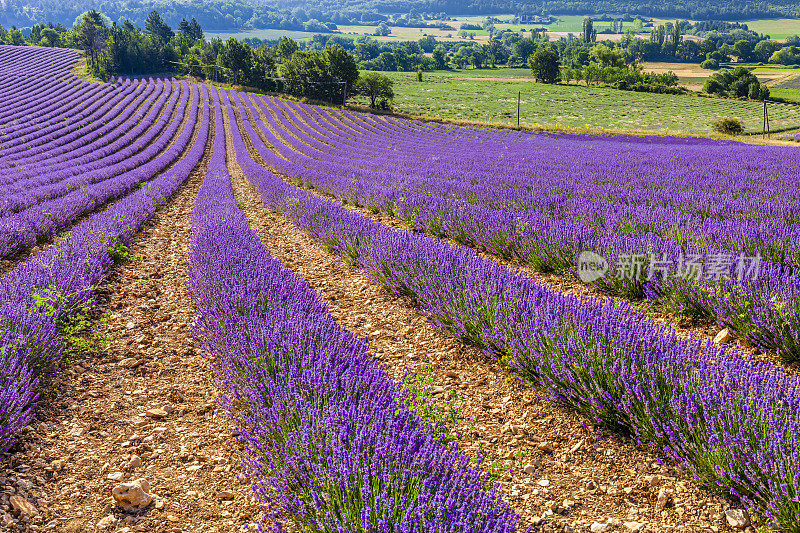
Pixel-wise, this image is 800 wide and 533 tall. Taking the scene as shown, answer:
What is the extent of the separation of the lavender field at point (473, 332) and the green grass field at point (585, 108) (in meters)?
32.9

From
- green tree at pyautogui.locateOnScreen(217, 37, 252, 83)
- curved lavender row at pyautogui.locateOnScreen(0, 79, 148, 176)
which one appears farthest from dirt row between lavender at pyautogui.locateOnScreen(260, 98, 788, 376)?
green tree at pyautogui.locateOnScreen(217, 37, 252, 83)

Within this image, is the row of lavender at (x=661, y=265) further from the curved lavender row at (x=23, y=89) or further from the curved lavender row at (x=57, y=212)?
the curved lavender row at (x=23, y=89)

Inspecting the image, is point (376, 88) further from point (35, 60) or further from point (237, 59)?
point (35, 60)

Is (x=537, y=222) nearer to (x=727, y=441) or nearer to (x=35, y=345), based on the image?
(x=727, y=441)

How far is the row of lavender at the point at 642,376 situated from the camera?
5.97 ft

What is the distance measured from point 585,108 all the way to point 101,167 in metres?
47.3

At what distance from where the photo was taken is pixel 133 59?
62719 millimetres

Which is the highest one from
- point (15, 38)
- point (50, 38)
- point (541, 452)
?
point (50, 38)

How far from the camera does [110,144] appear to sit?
22.4 metres

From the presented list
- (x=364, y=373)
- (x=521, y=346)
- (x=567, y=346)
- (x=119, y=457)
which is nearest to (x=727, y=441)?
(x=567, y=346)

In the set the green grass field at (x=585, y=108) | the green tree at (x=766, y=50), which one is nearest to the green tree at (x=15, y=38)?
the green grass field at (x=585, y=108)

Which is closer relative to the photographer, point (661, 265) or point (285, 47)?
point (661, 265)

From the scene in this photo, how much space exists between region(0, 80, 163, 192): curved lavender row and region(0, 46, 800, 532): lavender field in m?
4.78

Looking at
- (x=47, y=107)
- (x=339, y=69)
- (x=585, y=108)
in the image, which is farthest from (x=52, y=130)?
(x=585, y=108)
